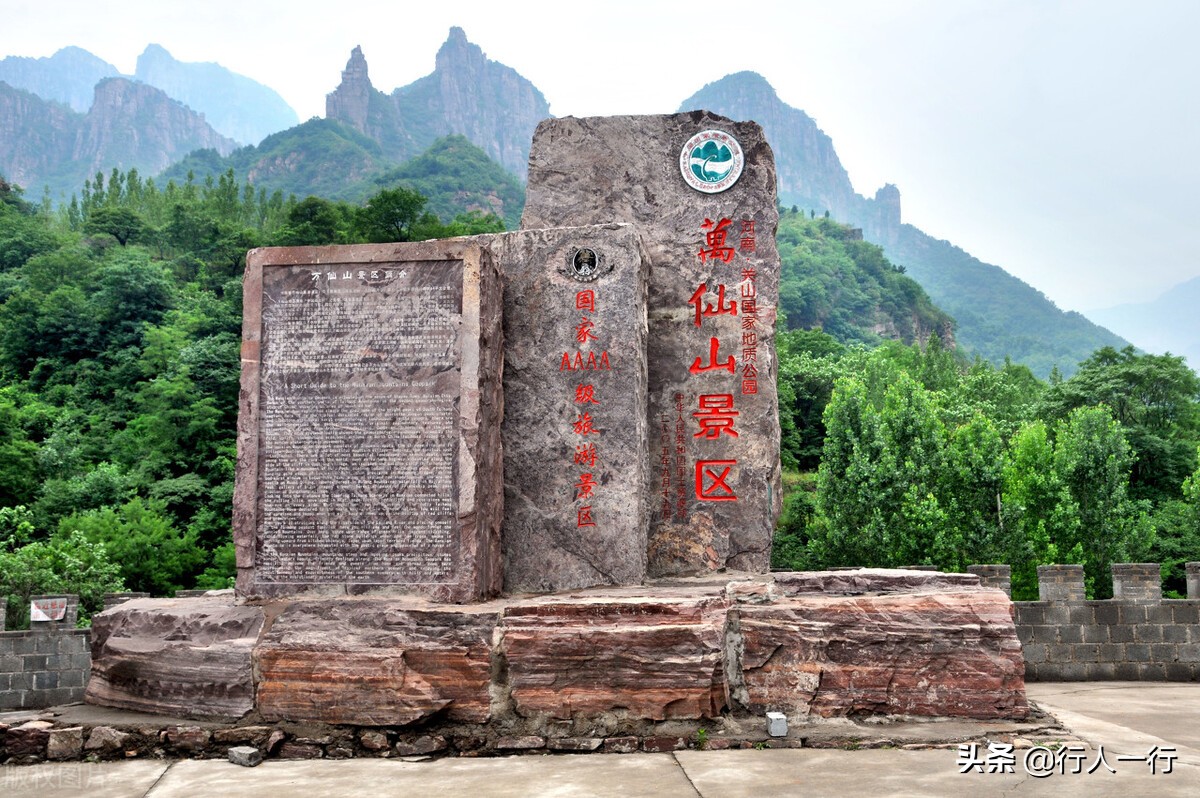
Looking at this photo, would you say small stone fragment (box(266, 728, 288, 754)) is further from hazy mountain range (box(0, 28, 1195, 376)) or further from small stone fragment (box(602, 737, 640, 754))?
hazy mountain range (box(0, 28, 1195, 376))

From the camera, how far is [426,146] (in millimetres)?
127000

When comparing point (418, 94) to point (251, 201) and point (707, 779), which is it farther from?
point (707, 779)

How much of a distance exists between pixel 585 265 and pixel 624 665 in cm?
253

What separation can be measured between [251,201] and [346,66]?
76.4m

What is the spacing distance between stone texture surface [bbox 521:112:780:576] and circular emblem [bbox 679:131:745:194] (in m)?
0.05

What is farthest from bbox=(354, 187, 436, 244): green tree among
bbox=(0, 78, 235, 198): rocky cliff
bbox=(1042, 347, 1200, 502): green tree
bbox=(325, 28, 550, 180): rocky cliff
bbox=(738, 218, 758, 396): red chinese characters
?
bbox=(0, 78, 235, 198): rocky cliff

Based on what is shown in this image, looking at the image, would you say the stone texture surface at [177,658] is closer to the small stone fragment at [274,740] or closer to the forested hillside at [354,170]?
the small stone fragment at [274,740]

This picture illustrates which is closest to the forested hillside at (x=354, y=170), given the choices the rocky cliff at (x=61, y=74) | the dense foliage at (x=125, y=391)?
the dense foliage at (x=125, y=391)

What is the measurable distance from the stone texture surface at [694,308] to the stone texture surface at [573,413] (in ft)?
1.17

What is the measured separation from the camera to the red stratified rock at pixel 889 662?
5367 mm

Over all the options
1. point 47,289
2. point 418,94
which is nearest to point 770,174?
point 47,289

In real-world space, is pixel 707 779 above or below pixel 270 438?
below

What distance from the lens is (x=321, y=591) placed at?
560 centimetres

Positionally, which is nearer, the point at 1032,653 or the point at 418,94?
the point at 1032,653
